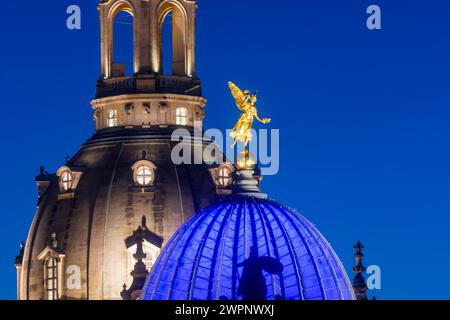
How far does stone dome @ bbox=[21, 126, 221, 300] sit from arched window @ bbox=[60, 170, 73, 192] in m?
0.24

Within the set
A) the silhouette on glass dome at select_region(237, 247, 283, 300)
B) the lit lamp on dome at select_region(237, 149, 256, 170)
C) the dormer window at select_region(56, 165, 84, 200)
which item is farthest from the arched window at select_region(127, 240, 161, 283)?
the silhouette on glass dome at select_region(237, 247, 283, 300)

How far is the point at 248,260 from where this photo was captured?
451 feet

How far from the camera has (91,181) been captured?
171250 mm

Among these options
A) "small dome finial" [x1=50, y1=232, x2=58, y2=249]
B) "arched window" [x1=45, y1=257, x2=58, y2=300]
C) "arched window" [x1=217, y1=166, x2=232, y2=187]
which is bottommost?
"arched window" [x1=45, y1=257, x2=58, y2=300]

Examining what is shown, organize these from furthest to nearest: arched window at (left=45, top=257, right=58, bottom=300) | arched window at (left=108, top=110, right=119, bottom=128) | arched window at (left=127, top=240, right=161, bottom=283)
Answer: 1. arched window at (left=108, top=110, right=119, bottom=128)
2. arched window at (left=45, top=257, right=58, bottom=300)
3. arched window at (left=127, top=240, right=161, bottom=283)

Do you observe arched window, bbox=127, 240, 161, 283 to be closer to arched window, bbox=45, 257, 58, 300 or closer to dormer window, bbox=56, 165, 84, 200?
arched window, bbox=45, 257, 58, 300

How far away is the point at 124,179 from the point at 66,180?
4155mm

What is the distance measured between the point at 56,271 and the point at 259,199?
29696 mm

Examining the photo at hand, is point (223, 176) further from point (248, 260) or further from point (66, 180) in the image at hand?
point (248, 260)

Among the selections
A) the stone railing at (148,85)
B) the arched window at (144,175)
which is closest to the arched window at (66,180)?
the arched window at (144,175)

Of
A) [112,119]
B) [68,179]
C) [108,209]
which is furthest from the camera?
[112,119]

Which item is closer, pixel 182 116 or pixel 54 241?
pixel 54 241

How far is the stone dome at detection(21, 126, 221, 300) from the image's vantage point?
168m

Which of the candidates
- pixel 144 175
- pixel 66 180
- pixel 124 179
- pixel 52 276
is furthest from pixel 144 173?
pixel 52 276
